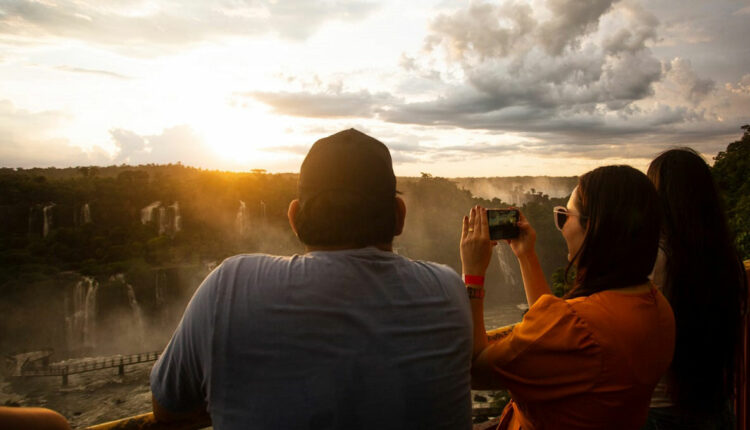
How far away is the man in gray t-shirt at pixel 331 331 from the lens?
1168 millimetres

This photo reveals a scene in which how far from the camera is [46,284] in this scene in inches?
1591

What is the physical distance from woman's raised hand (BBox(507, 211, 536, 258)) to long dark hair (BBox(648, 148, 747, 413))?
0.58 meters

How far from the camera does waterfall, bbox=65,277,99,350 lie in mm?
40594

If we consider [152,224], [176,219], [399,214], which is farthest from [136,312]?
A: [399,214]

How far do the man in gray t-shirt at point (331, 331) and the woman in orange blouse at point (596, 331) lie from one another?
0.33m

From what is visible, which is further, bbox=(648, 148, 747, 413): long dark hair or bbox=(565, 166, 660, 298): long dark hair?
bbox=(648, 148, 747, 413): long dark hair

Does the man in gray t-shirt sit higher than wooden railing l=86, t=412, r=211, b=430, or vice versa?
the man in gray t-shirt

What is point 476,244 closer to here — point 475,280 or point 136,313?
point 475,280

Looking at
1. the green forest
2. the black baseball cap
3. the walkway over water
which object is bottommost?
the walkway over water

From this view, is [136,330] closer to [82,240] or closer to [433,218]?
[82,240]

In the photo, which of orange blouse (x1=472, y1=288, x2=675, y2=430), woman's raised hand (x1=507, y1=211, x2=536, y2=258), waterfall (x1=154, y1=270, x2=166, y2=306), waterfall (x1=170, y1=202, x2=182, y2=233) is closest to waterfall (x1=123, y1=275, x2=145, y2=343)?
waterfall (x1=154, y1=270, x2=166, y2=306)

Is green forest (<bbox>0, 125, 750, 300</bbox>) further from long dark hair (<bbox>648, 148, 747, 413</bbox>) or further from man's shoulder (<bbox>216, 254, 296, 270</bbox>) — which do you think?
man's shoulder (<bbox>216, 254, 296, 270</bbox>)

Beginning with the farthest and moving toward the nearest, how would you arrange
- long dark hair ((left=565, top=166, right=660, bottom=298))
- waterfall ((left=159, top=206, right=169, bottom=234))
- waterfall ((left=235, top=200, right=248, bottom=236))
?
waterfall ((left=235, top=200, right=248, bottom=236)) < waterfall ((left=159, top=206, right=169, bottom=234)) < long dark hair ((left=565, top=166, right=660, bottom=298))

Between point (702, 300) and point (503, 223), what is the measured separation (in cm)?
94
